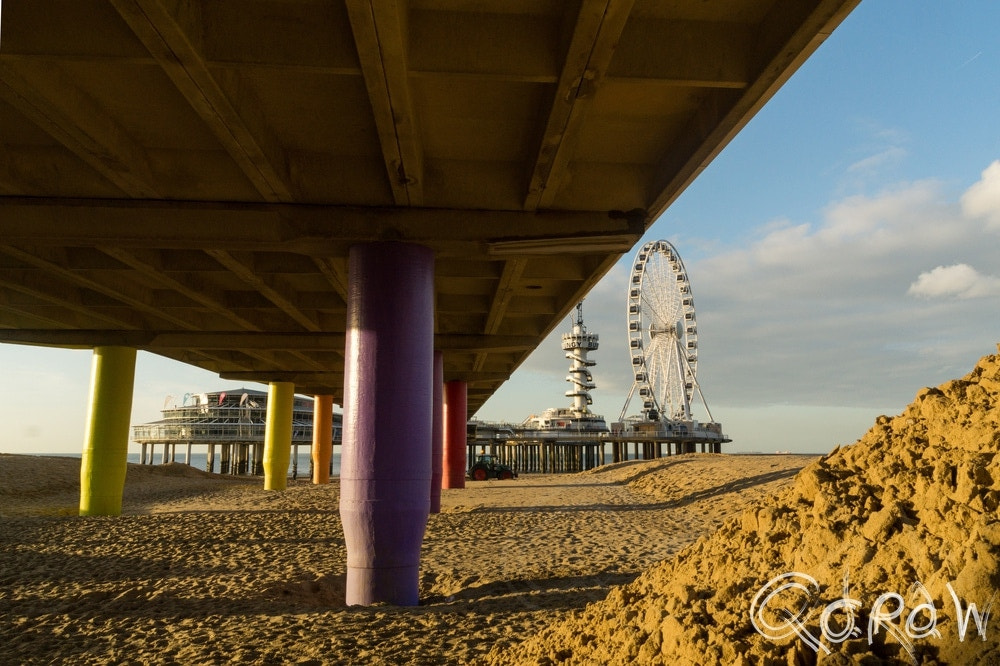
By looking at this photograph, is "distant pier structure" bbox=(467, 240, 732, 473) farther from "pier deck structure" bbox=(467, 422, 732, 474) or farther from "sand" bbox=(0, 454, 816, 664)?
"sand" bbox=(0, 454, 816, 664)

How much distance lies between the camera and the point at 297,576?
9953 millimetres

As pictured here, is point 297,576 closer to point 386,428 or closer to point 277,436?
point 386,428

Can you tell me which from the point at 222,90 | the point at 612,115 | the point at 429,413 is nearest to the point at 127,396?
the point at 429,413

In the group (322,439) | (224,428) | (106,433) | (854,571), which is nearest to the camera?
(854,571)

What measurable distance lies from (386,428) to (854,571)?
5.49 meters

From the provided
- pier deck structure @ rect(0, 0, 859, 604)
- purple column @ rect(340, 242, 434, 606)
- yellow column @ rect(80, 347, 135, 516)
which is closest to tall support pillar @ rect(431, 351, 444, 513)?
pier deck structure @ rect(0, 0, 859, 604)

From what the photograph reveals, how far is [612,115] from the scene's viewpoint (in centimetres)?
705

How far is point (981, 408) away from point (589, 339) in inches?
2701

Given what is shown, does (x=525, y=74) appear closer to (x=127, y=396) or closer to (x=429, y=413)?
(x=429, y=413)

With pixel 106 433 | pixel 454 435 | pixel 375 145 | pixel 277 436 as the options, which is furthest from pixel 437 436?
pixel 375 145

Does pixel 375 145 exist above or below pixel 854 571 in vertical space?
above

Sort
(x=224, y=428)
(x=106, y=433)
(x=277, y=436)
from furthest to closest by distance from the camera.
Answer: (x=224, y=428) < (x=277, y=436) < (x=106, y=433)

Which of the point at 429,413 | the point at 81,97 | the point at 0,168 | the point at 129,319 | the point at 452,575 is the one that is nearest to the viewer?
the point at 81,97

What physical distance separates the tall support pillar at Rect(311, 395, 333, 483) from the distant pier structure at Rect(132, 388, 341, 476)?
30.6m
